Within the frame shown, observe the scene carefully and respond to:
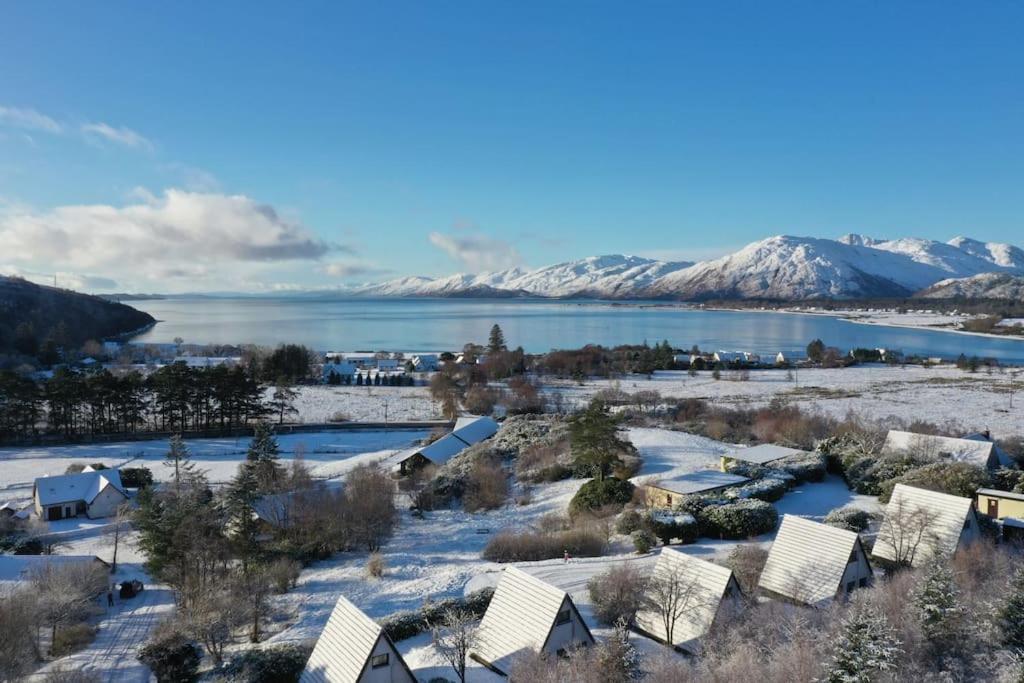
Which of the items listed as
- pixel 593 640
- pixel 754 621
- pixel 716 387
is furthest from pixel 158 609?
pixel 716 387

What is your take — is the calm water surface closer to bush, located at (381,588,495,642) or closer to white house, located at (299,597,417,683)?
bush, located at (381,588,495,642)

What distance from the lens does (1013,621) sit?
997cm

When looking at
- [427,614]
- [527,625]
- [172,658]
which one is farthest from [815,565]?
[172,658]

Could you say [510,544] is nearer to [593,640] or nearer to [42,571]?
[593,640]

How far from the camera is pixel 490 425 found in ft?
115

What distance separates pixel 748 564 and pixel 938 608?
416cm

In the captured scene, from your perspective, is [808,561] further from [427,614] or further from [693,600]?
[427,614]

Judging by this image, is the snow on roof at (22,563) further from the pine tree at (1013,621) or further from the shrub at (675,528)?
the pine tree at (1013,621)

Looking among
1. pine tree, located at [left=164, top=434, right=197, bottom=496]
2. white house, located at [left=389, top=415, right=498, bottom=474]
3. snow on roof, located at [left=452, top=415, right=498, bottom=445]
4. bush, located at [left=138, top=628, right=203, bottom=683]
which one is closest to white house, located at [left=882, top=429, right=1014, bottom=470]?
white house, located at [left=389, top=415, right=498, bottom=474]

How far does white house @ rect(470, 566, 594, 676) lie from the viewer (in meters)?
10.8

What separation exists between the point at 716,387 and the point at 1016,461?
30.5m

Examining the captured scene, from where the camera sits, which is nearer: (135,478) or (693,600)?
(693,600)

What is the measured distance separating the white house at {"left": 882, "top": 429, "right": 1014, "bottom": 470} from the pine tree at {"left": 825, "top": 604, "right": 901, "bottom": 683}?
15.1 m

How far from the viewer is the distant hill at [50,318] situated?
79.6 meters
